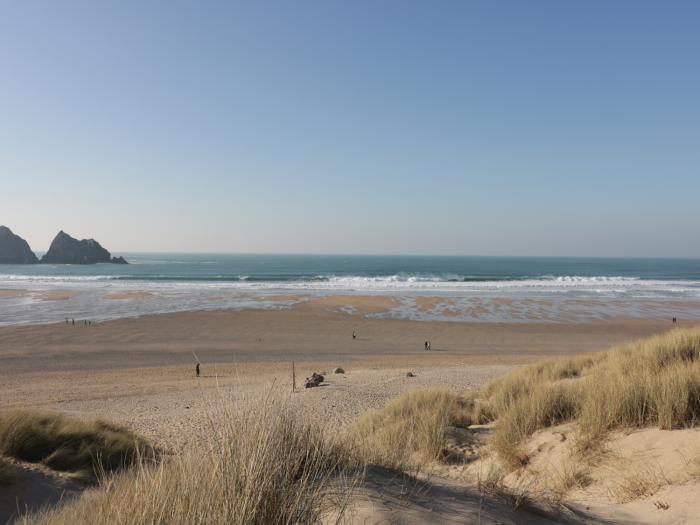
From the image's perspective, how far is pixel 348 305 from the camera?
143ft

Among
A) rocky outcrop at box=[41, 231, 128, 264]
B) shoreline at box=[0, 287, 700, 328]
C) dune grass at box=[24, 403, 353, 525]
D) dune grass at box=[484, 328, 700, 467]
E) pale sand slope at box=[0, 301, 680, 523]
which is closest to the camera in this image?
dune grass at box=[24, 403, 353, 525]

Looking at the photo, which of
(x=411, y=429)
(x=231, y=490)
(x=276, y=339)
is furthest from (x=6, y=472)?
(x=276, y=339)

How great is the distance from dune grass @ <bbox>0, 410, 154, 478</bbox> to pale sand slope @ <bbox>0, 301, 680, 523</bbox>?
4.25 feet

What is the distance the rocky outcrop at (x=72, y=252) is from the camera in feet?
430

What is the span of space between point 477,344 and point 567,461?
73.9 feet

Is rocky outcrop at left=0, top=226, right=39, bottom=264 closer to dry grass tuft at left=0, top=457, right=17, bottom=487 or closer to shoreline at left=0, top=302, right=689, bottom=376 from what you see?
shoreline at left=0, top=302, right=689, bottom=376

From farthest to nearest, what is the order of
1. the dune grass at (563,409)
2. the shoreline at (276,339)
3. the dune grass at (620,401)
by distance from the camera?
1. the shoreline at (276,339)
2. the dune grass at (620,401)
3. the dune grass at (563,409)

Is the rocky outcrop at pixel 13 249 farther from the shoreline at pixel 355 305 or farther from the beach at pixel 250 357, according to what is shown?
the beach at pixel 250 357

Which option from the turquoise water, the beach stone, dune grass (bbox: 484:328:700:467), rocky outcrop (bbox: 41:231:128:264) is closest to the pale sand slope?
the beach stone

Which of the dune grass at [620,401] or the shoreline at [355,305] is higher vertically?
the dune grass at [620,401]

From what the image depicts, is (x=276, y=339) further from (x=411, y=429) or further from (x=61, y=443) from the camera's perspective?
(x=411, y=429)

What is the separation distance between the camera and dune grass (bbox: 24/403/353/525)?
2.27 meters

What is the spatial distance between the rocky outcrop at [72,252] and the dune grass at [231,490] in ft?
477

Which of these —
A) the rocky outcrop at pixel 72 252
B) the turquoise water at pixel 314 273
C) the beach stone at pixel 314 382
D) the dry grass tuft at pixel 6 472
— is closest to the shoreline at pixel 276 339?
the beach stone at pixel 314 382
